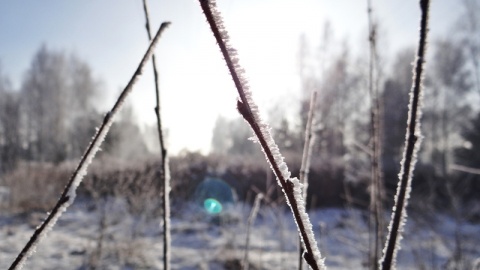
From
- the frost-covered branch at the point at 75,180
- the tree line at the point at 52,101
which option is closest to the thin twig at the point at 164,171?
the frost-covered branch at the point at 75,180

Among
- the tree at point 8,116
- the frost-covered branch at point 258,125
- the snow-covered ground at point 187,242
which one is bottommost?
the snow-covered ground at point 187,242

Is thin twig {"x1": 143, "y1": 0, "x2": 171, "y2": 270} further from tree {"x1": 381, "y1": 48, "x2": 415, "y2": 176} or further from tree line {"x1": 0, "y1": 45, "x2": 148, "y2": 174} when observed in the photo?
tree line {"x1": 0, "y1": 45, "x2": 148, "y2": 174}

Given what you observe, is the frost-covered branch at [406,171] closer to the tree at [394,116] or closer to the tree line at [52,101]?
the tree at [394,116]

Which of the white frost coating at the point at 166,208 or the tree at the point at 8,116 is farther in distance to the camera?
the tree at the point at 8,116

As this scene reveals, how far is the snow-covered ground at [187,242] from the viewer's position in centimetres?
409

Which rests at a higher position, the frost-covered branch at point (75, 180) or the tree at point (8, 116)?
the tree at point (8, 116)

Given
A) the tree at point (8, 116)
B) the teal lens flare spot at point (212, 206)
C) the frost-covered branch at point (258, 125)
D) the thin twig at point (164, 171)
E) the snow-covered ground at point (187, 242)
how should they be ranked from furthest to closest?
the tree at point (8, 116) → the teal lens flare spot at point (212, 206) → the snow-covered ground at point (187, 242) → the thin twig at point (164, 171) → the frost-covered branch at point (258, 125)

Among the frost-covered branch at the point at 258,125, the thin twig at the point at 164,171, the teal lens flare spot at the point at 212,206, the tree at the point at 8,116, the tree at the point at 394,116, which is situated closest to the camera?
the frost-covered branch at the point at 258,125

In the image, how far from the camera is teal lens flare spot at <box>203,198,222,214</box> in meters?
7.16

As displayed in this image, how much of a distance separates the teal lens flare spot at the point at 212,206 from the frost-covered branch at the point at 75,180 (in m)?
6.88

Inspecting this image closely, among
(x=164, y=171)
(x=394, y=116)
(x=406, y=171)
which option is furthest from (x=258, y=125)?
(x=394, y=116)

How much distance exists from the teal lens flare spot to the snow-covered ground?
21cm

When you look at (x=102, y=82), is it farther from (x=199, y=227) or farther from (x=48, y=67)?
(x=199, y=227)

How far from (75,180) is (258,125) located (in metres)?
0.17
